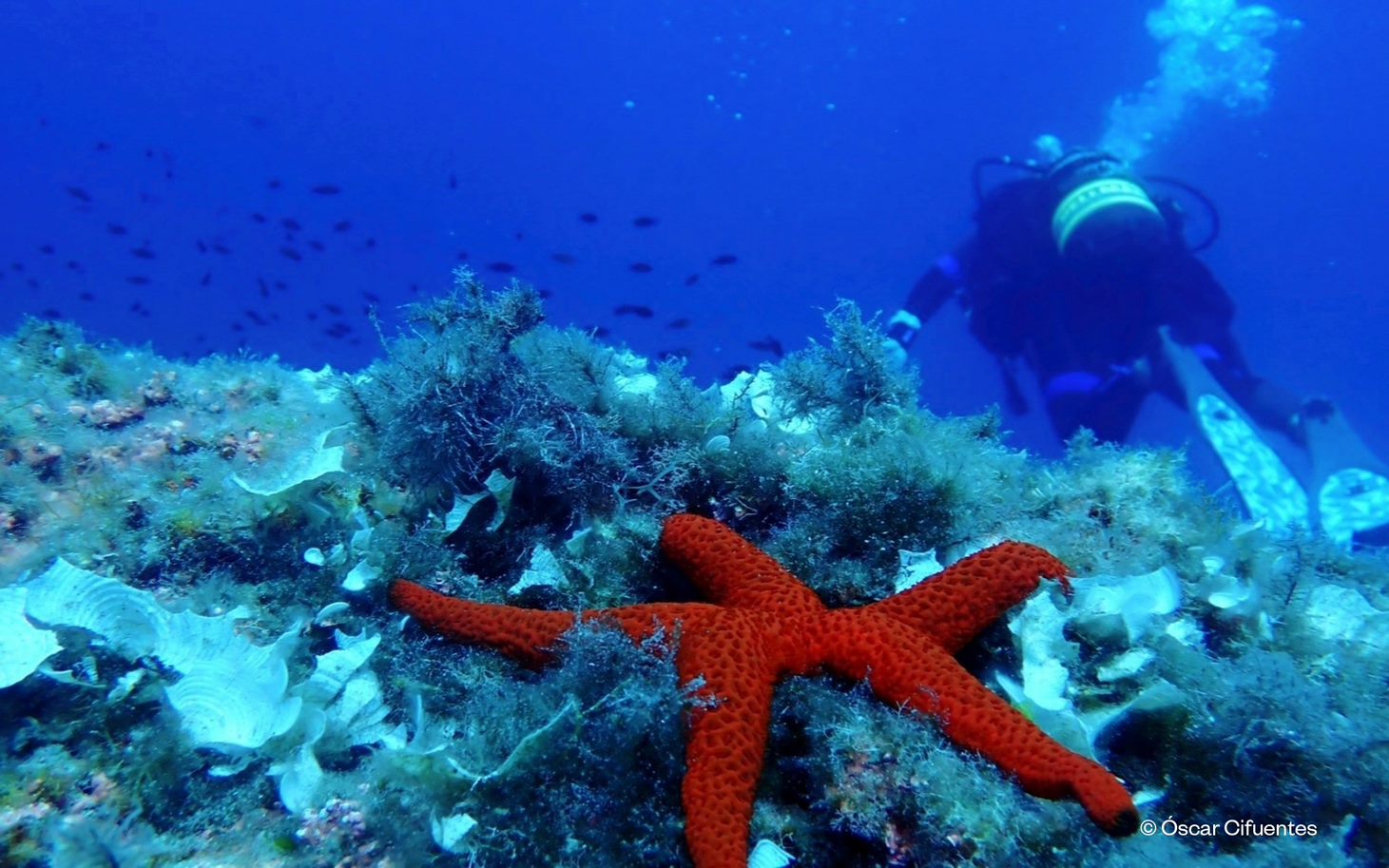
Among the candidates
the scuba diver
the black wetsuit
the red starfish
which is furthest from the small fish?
the red starfish

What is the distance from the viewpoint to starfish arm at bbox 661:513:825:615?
2.91 meters

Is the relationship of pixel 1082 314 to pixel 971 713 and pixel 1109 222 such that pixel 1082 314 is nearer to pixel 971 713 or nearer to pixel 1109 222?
pixel 1109 222

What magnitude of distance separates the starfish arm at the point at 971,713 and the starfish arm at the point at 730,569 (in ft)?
0.83

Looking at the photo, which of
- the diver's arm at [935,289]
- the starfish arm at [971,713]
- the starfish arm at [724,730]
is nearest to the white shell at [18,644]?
the starfish arm at [724,730]

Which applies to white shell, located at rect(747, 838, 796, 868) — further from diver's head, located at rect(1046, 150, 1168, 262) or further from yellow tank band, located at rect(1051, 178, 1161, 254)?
yellow tank band, located at rect(1051, 178, 1161, 254)

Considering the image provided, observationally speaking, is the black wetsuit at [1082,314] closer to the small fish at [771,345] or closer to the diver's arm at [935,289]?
the diver's arm at [935,289]

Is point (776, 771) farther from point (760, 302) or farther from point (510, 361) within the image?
point (760, 302)

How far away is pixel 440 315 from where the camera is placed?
15.0 feet

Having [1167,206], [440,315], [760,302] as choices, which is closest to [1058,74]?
[760,302]

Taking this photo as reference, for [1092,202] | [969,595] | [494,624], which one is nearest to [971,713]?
[969,595]

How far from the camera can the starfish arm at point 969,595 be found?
2820 mm

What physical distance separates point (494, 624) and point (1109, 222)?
43.0 ft

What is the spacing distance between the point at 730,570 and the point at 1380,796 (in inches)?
98.4

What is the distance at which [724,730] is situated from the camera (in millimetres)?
2334
